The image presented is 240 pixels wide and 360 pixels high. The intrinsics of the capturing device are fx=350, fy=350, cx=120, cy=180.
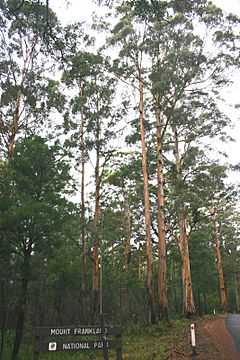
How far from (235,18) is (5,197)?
13371 mm

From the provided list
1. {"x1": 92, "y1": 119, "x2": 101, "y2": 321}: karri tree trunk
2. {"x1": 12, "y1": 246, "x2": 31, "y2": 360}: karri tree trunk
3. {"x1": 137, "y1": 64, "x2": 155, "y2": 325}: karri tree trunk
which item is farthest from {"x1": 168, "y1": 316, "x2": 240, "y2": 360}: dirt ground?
{"x1": 92, "y1": 119, "x2": 101, "y2": 321}: karri tree trunk

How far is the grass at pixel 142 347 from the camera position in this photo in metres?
10.2

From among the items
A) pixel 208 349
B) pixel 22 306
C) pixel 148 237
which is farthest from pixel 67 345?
pixel 148 237

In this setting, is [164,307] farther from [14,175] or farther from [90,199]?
[90,199]

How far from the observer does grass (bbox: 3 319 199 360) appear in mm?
10195

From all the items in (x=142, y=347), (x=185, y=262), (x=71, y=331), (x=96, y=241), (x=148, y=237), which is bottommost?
(x=142, y=347)

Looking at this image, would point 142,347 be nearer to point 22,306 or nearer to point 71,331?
point 22,306

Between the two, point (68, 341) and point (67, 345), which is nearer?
point (67, 345)

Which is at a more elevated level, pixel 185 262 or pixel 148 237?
pixel 148 237

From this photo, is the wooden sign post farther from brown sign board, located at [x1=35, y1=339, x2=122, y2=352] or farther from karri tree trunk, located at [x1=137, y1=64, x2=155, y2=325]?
karri tree trunk, located at [x1=137, y1=64, x2=155, y2=325]

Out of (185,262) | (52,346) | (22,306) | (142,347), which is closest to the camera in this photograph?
(52,346)

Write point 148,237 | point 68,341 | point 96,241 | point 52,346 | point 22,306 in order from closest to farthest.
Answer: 1. point 52,346
2. point 68,341
3. point 22,306
4. point 148,237
5. point 96,241

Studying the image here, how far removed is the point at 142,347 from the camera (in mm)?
11766

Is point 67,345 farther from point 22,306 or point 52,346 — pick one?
point 22,306
